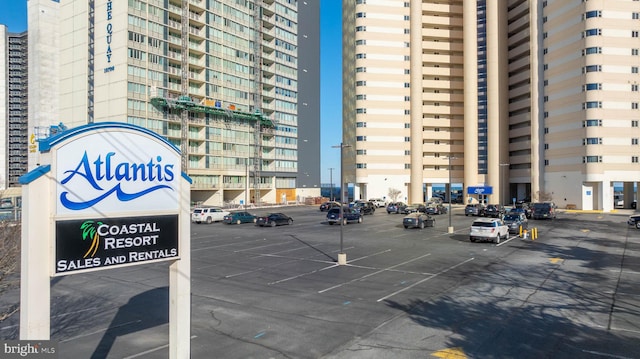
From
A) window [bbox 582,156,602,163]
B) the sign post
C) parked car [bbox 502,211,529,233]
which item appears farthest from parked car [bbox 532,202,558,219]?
the sign post

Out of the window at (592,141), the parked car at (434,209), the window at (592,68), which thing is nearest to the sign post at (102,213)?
the parked car at (434,209)

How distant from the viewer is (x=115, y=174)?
792 cm

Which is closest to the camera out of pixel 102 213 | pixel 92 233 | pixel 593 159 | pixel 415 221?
pixel 92 233

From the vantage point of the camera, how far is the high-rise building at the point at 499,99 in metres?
69.9

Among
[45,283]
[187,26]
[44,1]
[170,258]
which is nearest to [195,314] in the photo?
[170,258]

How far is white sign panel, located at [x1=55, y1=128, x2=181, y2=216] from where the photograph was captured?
7291 mm

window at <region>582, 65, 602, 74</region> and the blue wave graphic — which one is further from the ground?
window at <region>582, 65, 602, 74</region>

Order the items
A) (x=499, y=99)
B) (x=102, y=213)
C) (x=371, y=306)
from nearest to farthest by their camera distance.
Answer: (x=102, y=213), (x=371, y=306), (x=499, y=99)

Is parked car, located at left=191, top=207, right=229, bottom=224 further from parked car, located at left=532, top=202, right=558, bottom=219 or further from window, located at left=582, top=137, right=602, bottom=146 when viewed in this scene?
window, located at left=582, top=137, right=602, bottom=146

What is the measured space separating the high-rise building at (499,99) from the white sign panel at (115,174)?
77.3 meters

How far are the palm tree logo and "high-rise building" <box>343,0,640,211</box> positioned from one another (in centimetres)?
7870

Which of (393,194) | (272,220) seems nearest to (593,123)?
(393,194)

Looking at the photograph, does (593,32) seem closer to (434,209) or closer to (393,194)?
(434,209)

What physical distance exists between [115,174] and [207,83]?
7541 centimetres
